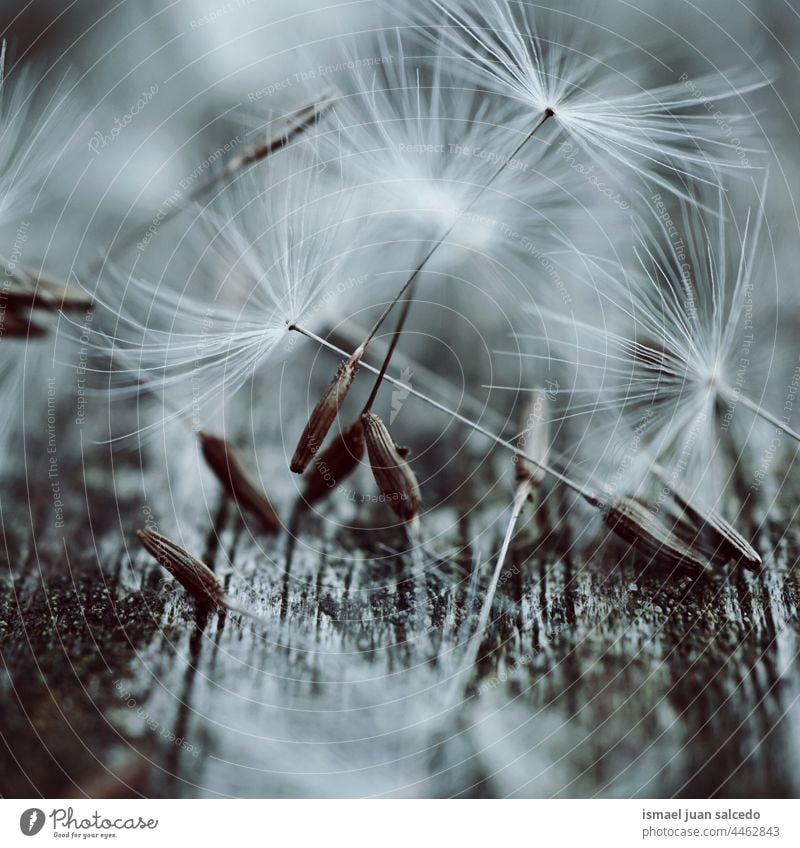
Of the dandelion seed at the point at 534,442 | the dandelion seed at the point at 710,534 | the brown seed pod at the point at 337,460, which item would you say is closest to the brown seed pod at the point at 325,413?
the brown seed pod at the point at 337,460

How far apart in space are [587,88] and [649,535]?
301 millimetres

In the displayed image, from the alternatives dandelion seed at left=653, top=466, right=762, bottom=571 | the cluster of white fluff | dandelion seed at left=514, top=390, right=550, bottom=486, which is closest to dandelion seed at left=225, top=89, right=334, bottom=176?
the cluster of white fluff

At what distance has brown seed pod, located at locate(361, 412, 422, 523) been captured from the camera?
471 mm

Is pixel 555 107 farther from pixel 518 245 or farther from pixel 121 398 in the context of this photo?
pixel 121 398

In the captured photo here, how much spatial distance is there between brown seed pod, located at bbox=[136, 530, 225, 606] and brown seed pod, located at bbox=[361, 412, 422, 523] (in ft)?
0.42

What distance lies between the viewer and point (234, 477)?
0.49 metres

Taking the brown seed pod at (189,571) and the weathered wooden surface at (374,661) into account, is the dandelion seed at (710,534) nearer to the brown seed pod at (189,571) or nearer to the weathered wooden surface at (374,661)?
the weathered wooden surface at (374,661)

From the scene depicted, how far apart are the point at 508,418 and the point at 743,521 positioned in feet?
0.56

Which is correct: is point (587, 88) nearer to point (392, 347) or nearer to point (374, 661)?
point (392, 347)

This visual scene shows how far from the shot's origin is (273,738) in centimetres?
44

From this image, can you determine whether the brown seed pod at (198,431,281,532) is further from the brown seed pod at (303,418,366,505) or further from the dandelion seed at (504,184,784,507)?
the dandelion seed at (504,184,784,507)

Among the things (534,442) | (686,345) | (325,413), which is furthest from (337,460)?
(686,345)

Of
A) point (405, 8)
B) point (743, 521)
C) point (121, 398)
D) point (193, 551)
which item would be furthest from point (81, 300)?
point (743, 521)

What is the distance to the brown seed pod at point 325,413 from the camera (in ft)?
1.52
